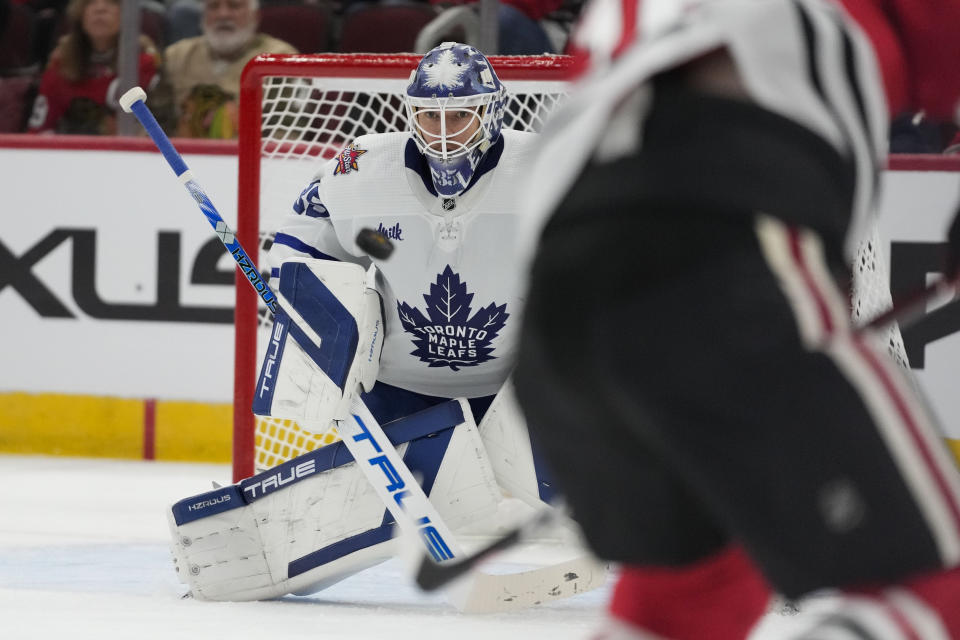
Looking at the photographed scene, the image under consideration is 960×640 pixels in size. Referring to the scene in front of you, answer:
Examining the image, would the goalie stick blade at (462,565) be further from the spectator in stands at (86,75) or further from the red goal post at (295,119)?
the spectator in stands at (86,75)

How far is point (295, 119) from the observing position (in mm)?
3082

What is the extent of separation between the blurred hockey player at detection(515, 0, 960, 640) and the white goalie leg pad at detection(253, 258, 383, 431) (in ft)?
5.06

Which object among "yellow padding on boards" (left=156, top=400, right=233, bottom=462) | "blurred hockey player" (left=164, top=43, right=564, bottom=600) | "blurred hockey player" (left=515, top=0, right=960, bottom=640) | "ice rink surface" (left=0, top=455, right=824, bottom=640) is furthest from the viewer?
"yellow padding on boards" (left=156, top=400, right=233, bottom=462)

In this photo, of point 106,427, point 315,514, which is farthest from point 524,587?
point 106,427

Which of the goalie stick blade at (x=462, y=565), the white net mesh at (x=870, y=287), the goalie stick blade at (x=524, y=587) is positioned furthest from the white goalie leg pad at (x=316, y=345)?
the goalie stick blade at (x=462, y=565)

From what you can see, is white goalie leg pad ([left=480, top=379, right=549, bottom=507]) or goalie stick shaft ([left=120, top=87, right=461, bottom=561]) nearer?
goalie stick shaft ([left=120, top=87, right=461, bottom=561])

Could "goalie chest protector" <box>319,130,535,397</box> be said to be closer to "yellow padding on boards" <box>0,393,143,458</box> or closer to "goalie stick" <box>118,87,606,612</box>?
"goalie stick" <box>118,87,606,612</box>

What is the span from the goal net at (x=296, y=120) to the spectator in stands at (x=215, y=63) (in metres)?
0.99

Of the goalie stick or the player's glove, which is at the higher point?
the player's glove

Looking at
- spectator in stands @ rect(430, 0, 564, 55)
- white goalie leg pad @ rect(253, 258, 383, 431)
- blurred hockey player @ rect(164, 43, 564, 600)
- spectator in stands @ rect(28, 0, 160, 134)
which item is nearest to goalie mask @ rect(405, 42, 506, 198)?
blurred hockey player @ rect(164, 43, 564, 600)

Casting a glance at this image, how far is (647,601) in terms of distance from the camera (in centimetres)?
90

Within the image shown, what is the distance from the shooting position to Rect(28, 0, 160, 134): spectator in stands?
4125mm

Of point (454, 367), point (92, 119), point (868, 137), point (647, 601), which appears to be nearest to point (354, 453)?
point (454, 367)

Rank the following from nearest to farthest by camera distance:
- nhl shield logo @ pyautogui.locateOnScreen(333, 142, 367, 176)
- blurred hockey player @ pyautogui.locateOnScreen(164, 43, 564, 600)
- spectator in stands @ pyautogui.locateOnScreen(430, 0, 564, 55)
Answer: blurred hockey player @ pyautogui.locateOnScreen(164, 43, 564, 600) < nhl shield logo @ pyautogui.locateOnScreen(333, 142, 367, 176) < spectator in stands @ pyautogui.locateOnScreen(430, 0, 564, 55)
